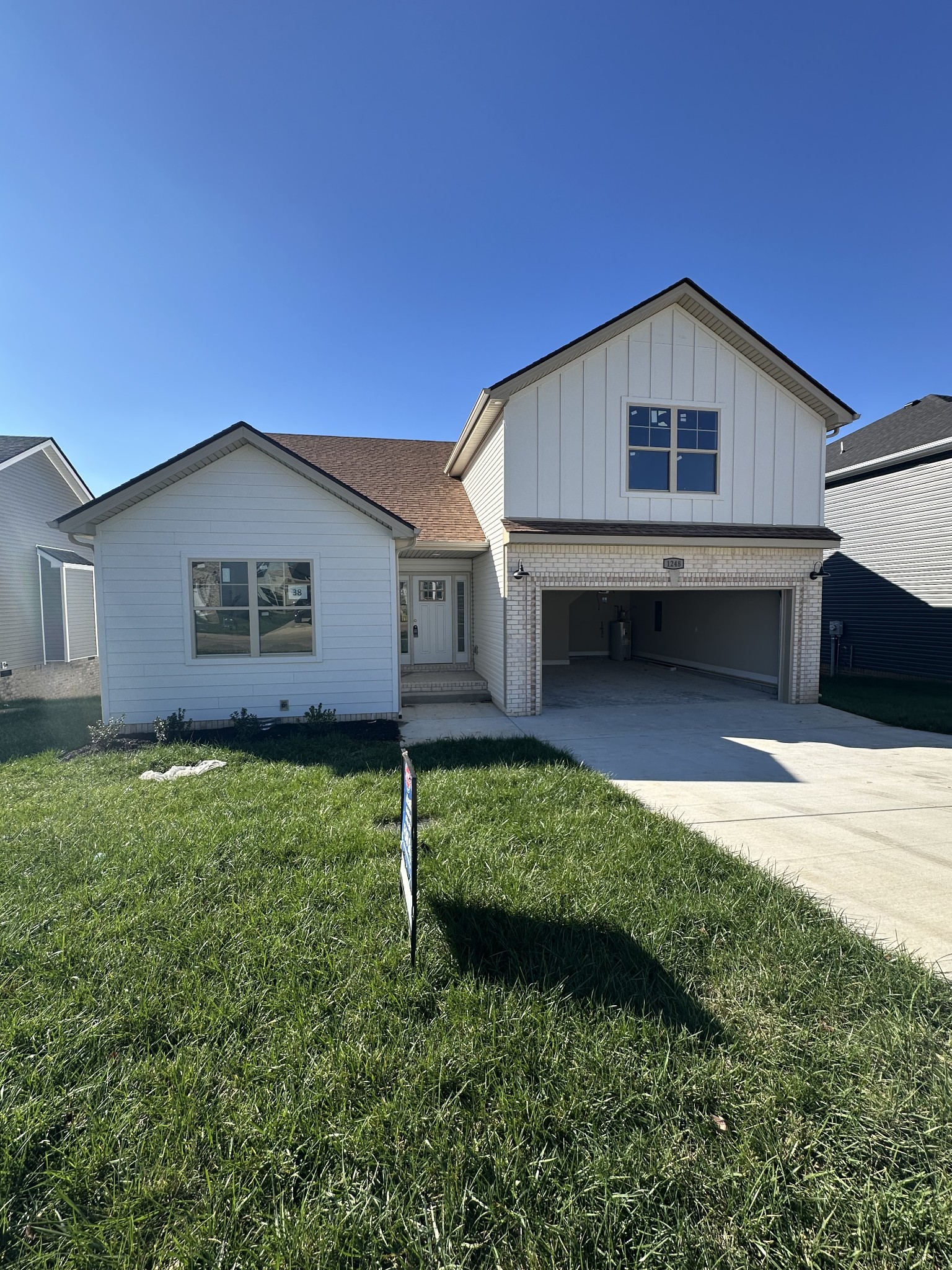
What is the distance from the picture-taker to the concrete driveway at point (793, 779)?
3963mm

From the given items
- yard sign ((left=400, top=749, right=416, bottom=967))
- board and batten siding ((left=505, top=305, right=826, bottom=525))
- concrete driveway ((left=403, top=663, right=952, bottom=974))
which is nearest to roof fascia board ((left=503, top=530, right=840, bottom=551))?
board and batten siding ((left=505, top=305, right=826, bottom=525))

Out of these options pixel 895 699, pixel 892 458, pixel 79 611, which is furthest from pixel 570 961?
pixel 79 611

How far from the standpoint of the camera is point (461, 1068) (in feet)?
7.74

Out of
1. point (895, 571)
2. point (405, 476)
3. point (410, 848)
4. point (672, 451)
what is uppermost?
point (405, 476)

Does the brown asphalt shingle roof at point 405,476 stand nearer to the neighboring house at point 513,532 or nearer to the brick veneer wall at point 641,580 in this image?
the neighboring house at point 513,532

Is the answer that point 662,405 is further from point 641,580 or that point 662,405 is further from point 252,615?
point 252,615

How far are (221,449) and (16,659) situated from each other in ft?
39.2

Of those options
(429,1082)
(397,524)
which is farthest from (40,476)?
(429,1082)

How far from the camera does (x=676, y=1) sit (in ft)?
27.5

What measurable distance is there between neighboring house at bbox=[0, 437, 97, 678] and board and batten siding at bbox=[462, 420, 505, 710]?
12719 millimetres

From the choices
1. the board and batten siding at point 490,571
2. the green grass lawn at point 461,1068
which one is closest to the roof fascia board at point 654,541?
the board and batten siding at point 490,571

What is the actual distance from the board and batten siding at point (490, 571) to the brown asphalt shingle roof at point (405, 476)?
1.85 ft

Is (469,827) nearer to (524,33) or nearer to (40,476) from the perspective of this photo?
(524,33)

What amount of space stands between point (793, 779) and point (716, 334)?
349 inches
